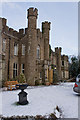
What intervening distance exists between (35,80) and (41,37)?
28.9 ft

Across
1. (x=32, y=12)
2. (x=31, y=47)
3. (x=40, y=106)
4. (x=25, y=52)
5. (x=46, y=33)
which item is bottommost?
(x=40, y=106)

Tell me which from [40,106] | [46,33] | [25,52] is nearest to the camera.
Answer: [40,106]

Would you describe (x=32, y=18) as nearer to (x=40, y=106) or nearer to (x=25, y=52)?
(x=25, y=52)

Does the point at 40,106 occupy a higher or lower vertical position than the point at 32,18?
lower

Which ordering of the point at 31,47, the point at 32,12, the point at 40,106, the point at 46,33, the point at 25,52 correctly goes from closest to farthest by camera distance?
the point at 40,106, the point at 31,47, the point at 32,12, the point at 25,52, the point at 46,33

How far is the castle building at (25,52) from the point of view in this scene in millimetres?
18308

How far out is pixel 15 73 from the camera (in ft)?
66.3

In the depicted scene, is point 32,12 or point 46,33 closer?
point 32,12

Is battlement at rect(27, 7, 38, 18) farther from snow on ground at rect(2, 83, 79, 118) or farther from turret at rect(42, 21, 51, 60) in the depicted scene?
snow on ground at rect(2, 83, 79, 118)

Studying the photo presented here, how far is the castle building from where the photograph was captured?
18308 mm

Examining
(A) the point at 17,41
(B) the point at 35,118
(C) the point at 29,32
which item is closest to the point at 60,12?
(C) the point at 29,32

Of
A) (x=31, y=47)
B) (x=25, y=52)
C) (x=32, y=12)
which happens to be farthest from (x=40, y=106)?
(x=32, y=12)

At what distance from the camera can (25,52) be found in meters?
21.5

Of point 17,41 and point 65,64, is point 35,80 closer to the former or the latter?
point 17,41
